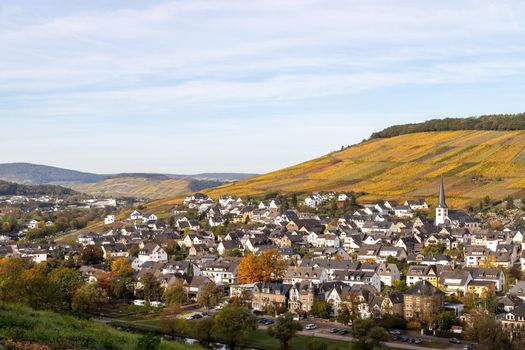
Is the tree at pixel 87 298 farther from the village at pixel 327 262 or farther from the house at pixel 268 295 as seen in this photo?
the house at pixel 268 295

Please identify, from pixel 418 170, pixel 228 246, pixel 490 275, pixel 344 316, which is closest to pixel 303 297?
pixel 344 316

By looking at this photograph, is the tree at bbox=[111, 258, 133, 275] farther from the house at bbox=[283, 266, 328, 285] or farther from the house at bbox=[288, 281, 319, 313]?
the house at bbox=[288, 281, 319, 313]

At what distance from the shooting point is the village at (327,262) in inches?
1874

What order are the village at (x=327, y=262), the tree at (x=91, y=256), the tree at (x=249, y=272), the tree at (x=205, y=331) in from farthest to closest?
1. the tree at (x=91, y=256)
2. the tree at (x=249, y=272)
3. the village at (x=327, y=262)
4. the tree at (x=205, y=331)

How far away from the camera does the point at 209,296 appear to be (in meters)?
52.2

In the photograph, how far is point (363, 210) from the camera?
9500 cm

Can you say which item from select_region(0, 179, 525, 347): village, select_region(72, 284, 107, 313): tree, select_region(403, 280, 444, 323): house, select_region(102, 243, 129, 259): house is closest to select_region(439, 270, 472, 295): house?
select_region(0, 179, 525, 347): village

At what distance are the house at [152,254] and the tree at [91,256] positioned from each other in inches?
186

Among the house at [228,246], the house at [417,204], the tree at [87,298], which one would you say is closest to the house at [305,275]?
the house at [228,246]

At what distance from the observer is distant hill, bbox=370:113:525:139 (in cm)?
13820

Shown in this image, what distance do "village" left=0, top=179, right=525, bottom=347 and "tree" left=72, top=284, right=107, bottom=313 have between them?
3.99 metres

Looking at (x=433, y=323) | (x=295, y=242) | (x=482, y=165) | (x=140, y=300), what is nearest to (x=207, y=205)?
(x=295, y=242)

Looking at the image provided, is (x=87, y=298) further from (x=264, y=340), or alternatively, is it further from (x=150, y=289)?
(x=264, y=340)

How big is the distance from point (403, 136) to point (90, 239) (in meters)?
91.7
